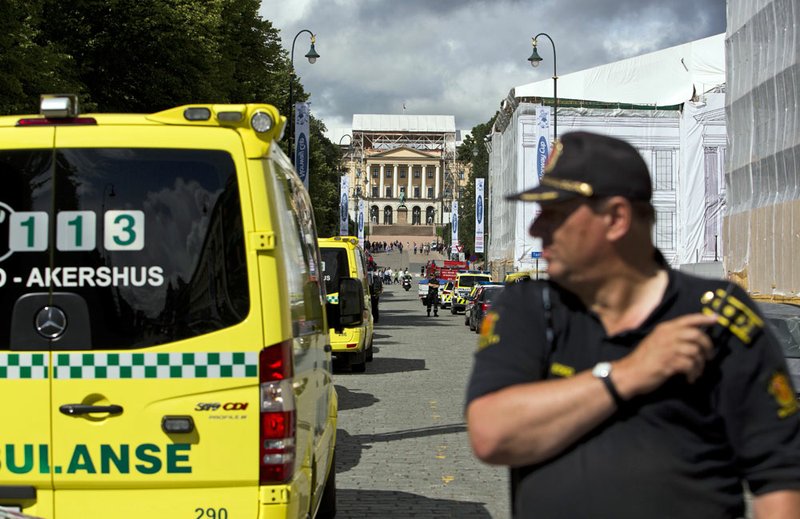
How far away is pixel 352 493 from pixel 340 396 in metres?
7.51

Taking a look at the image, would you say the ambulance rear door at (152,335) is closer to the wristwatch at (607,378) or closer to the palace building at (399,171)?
the wristwatch at (607,378)

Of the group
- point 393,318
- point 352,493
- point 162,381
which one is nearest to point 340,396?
point 352,493

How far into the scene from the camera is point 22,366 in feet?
15.3

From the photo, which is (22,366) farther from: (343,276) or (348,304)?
(343,276)

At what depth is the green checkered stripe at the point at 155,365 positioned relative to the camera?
464 cm

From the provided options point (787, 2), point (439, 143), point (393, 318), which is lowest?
point (393, 318)

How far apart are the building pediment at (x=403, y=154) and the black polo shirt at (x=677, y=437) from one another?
538 ft

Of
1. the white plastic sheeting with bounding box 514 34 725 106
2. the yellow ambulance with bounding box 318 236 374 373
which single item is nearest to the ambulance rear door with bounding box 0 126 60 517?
the yellow ambulance with bounding box 318 236 374 373

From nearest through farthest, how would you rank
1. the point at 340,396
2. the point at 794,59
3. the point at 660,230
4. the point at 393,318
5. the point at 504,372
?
1. the point at 504,372
2. the point at 340,396
3. the point at 794,59
4. the point at 393,318
5. the point at 660,230

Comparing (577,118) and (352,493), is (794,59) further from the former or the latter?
(577,118)

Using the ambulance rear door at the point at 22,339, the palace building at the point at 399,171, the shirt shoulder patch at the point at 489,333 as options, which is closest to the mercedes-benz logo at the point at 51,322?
the ambulance rear door at the point at 22,339

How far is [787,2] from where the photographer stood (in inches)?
1056

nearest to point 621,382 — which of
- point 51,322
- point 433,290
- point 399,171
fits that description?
point 51,322

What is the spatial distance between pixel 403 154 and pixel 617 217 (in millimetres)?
165855
